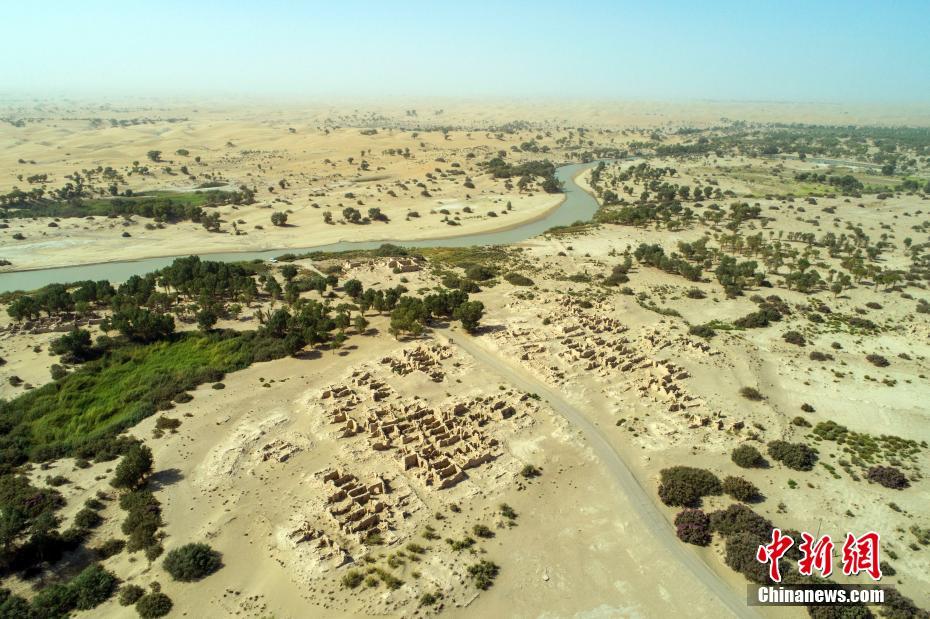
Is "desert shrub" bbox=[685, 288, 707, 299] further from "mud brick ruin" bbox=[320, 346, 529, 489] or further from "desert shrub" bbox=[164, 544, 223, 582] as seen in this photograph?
"desert shrub" bbox=[164, 544, 223, 582]

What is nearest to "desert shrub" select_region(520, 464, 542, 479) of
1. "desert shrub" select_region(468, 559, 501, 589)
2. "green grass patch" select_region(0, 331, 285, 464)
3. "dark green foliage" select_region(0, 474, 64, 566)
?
"desert shrub" select_region(468, 559, 501, 589)

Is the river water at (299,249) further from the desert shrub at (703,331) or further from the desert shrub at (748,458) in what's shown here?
the desert shrub at (748,458)

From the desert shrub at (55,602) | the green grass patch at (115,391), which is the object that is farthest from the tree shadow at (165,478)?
the desert shrub at (55,602)

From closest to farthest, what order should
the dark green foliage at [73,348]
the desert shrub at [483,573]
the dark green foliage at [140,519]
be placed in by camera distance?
the desert shrub at [483,573]
the dark green foliage at [140,519]
the dark green foliage at [73,348]

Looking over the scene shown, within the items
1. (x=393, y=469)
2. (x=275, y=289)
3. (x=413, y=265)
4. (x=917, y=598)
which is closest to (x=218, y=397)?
(x=393, y=469)

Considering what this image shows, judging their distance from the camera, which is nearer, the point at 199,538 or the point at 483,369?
the point at 199,538

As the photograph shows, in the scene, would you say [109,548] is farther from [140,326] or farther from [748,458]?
[748,458]

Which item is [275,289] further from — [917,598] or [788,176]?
[788,176]
